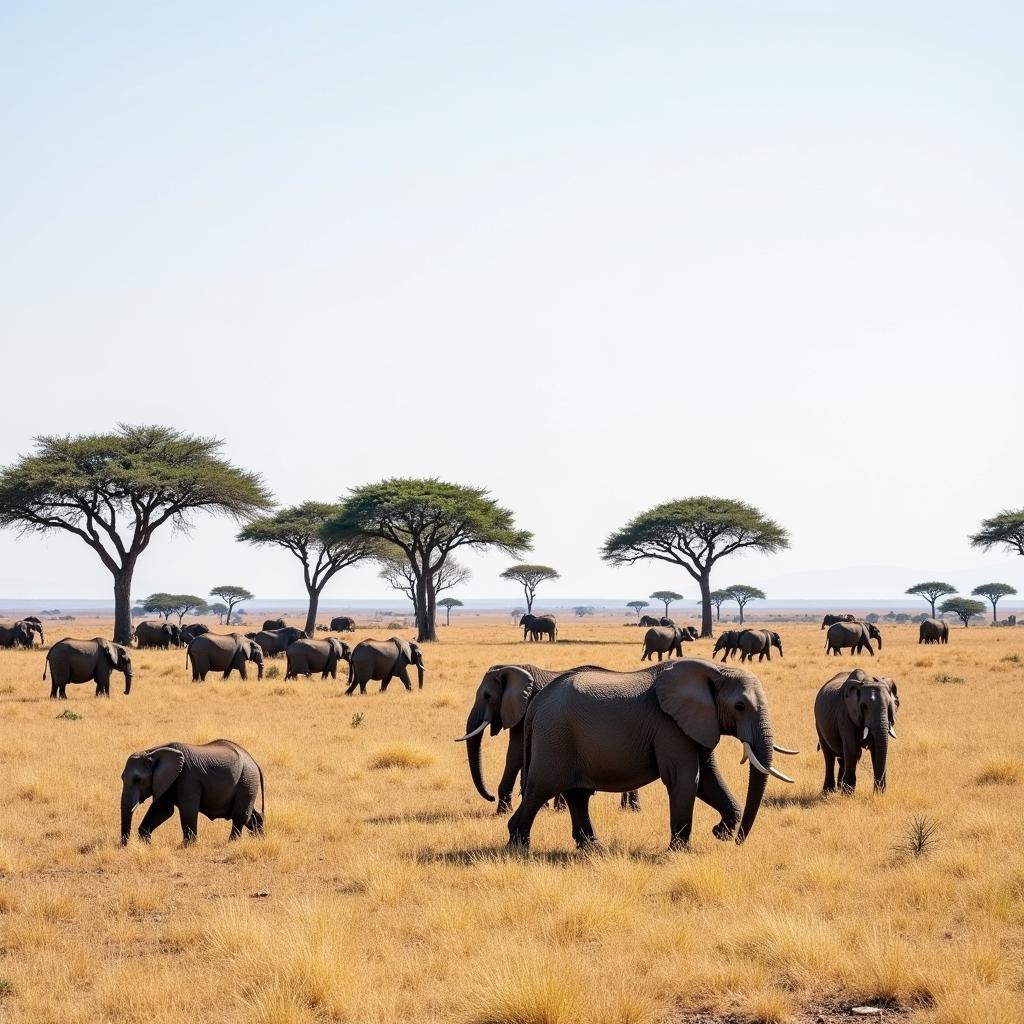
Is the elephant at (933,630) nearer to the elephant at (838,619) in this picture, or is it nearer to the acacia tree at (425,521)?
the elephant at (838,619)

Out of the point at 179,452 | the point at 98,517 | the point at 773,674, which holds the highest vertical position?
the point at 179,452

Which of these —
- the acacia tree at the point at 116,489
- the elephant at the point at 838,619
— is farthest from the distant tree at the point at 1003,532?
the acacia tree at the point at 116,489

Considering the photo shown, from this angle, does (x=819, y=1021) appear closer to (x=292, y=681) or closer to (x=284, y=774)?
(x=284, y=774)

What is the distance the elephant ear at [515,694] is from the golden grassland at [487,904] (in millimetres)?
1307

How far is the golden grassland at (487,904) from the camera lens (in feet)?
23.6

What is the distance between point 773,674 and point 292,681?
50.4 feet

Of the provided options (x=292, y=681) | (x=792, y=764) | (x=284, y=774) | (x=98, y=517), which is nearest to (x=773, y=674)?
(x=292, y=681)

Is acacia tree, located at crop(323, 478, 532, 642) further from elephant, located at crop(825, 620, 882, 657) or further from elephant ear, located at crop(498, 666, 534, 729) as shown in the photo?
elephant ear, located at crop(498, 666, 534, 729)

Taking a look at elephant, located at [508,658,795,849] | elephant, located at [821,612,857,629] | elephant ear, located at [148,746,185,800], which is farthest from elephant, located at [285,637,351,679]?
elephant, located at [821,612,857,629]

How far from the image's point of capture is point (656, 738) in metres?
11.2

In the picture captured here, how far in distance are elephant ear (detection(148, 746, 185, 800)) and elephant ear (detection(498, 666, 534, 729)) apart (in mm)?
3785

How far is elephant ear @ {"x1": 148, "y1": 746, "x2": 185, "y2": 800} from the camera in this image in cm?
1180

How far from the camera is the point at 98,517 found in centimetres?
5572

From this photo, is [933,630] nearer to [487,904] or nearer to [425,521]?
[425,521]
